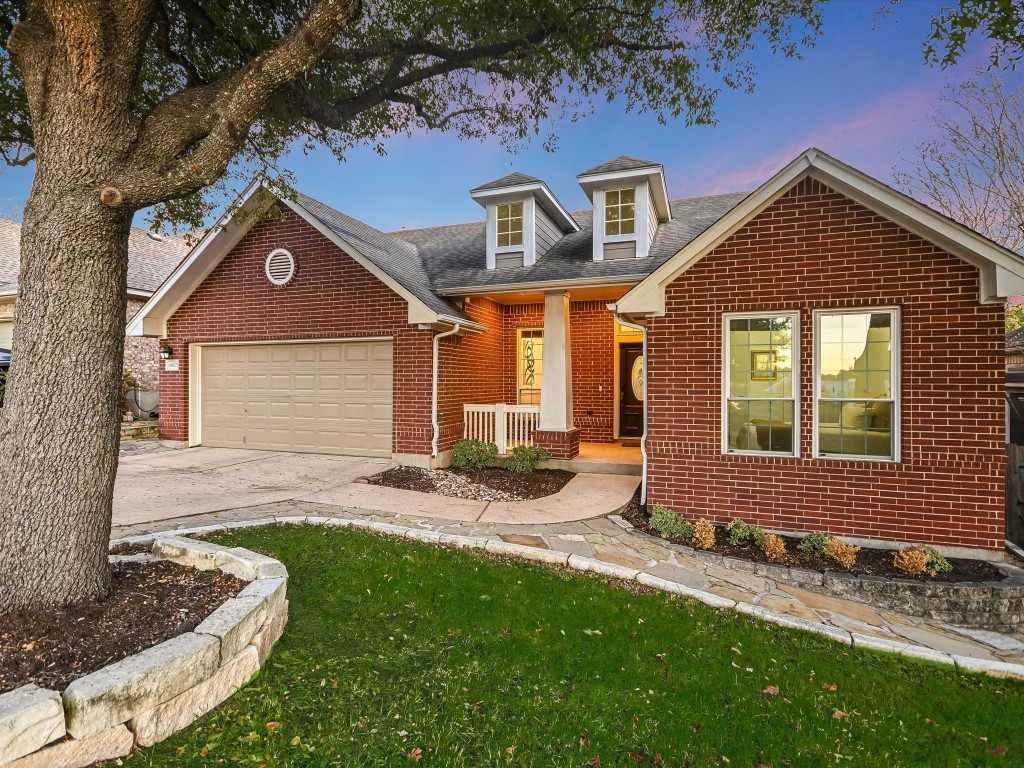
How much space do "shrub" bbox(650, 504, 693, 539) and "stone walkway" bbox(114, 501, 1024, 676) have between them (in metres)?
0.32

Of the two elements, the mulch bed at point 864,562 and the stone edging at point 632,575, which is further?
the mulch bed at point 864,562

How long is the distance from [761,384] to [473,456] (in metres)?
5.12

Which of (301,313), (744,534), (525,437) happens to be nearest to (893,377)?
(744,534)

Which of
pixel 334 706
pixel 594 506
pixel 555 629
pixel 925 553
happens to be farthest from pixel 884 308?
pixel 334 706

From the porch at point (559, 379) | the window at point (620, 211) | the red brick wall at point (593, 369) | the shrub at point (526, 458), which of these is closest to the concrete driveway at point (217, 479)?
the shrub at point (526, 458)

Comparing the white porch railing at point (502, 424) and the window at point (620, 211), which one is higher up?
the window at point (620, 211)

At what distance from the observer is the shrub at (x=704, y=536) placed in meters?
6.25

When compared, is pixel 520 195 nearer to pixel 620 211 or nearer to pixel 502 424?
pixel 620 211

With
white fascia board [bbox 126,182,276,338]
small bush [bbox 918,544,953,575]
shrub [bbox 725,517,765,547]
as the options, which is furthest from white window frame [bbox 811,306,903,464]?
white fascia board [bbox 126,182,276,338]

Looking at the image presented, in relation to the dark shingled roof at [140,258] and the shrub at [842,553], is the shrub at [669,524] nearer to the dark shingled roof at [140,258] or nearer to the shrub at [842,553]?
the shrub at [842,553]

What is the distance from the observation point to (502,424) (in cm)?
1030

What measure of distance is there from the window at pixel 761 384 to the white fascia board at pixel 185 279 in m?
8.87

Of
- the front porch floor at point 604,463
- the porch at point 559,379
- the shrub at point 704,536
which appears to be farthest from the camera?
the porch at point 559,379

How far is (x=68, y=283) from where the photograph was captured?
3227 millimetres
